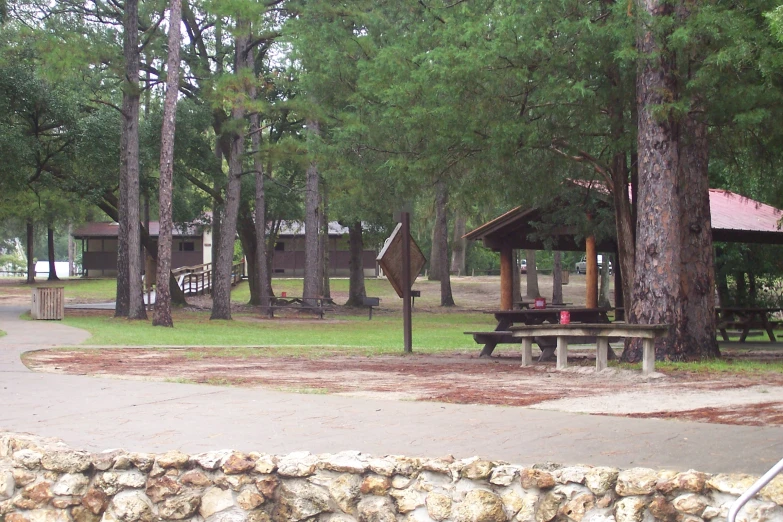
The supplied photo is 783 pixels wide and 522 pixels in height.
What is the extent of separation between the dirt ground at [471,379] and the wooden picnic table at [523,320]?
319 millimetres

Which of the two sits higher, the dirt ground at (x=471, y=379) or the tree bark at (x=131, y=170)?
the tree bark at (x=131, y=170)

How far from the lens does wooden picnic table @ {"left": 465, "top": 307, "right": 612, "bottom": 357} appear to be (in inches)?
546

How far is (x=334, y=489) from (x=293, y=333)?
675 inches

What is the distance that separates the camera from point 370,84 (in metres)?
16.1

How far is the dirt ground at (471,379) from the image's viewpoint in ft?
28.1

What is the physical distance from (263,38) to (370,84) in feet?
42.5

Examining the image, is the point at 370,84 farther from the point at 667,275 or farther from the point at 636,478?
the point at 636,478

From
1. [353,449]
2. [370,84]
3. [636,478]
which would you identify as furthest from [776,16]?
[370,84]

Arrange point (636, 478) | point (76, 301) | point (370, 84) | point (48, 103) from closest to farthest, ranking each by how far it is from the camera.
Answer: point (636, 478) → point (370, 84) → point (48, 103) → point (76, 301)

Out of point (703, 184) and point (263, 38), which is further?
point (263, 38)

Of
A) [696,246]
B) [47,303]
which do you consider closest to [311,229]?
[47,303]

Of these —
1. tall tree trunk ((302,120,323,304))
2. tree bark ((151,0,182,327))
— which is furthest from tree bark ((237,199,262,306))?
tree bark ((151,0,182,327))

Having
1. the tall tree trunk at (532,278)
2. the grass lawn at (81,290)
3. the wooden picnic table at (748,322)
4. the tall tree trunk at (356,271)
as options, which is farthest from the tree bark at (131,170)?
the tall tree trunk at (532,278)

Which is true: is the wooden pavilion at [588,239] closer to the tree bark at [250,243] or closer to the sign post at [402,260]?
the sign post at [402,260]
